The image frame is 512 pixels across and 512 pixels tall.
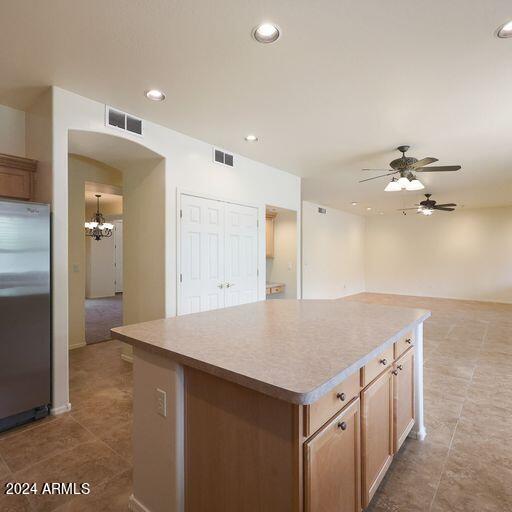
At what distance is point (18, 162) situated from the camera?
275cm

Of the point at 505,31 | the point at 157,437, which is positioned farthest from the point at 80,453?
the point at 505,31

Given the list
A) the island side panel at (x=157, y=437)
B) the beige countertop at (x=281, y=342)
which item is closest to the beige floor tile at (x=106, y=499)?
the island side panel at (x=157, y=437)

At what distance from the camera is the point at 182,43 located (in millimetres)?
2080

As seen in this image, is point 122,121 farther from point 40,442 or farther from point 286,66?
point 40,442

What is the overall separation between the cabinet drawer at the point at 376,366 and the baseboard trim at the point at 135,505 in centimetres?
127

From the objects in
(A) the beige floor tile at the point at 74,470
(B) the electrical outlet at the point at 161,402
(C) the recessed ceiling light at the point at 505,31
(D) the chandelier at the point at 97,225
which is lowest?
(A) the beige floor tile at the point at 74,470

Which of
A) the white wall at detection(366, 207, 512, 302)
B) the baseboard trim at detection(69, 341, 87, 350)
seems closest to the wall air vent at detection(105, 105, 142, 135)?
the baseboard trim at detection(69, 341, 87, 350)

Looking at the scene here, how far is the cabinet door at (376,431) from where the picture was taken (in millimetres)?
1516

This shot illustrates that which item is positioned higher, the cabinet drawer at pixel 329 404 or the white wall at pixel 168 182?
the white wall at pixel 168 182

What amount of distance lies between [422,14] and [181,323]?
7.52ft

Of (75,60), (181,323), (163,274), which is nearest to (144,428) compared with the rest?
(181,323)

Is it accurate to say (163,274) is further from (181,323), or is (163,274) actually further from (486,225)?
(486,225)

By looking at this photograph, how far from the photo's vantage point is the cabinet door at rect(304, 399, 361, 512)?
1.12 metres

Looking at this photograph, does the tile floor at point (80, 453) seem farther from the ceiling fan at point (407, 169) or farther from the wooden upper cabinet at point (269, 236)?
the ceiling fan at point (407, 169)
